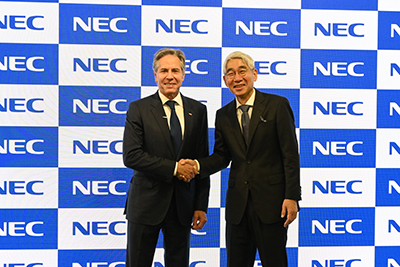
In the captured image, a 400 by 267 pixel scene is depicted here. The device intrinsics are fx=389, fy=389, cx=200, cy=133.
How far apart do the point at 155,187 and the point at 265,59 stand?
4.95 ft

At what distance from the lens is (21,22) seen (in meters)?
2.99

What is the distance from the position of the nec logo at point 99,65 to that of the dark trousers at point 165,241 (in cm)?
132

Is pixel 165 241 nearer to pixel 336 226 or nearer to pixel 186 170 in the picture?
pixel 186 170

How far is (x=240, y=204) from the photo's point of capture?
2125mm

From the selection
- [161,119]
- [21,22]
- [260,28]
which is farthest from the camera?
[260,28]

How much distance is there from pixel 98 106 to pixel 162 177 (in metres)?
1.18

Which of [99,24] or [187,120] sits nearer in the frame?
[187,120]

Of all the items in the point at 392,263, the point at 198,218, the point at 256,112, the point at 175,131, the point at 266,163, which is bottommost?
the point at 392,263

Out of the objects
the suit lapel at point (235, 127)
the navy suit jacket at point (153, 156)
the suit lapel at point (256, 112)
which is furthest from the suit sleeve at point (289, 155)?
the navy suit jacket at point (153, 156)

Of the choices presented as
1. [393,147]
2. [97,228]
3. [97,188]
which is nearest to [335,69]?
[393,147]

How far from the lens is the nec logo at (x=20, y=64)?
9.80 ft

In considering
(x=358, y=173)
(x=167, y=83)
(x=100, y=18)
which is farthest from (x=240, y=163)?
(x=100, y=18)

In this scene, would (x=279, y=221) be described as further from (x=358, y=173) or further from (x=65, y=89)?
(x=65, y=89)

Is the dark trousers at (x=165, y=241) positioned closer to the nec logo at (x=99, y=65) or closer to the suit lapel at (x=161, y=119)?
the suit lapel at (x=161, y=119)
